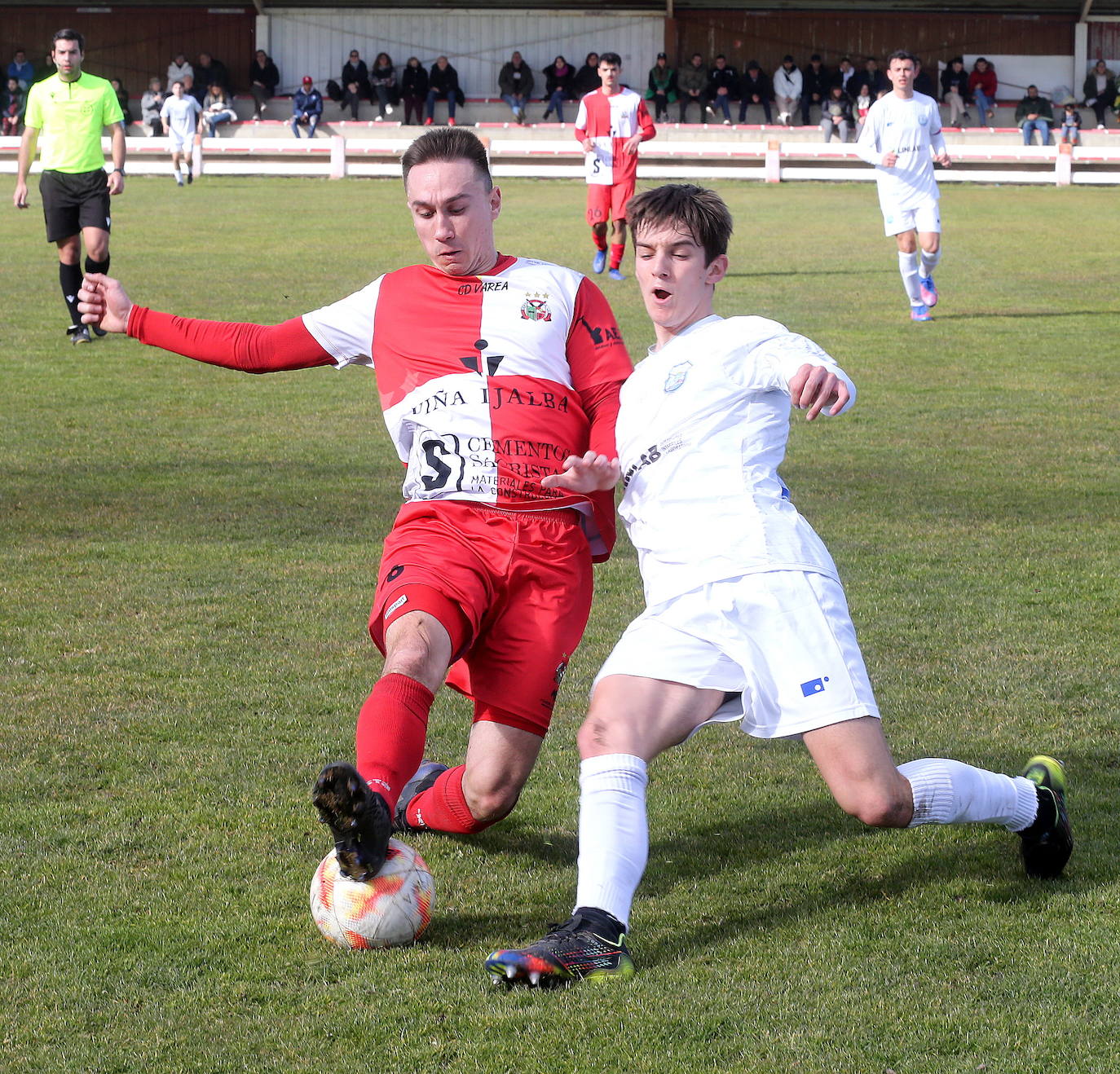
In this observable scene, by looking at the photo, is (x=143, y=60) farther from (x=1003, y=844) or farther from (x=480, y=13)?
(x=1003, y=844)

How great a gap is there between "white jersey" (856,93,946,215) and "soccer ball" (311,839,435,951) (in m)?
11.1

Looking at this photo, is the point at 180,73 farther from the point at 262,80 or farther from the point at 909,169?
the point at 909,169

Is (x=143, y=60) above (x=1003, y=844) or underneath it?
above

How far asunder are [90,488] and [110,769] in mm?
3902

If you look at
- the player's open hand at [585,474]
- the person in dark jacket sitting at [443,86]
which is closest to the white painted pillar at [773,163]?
the person in dark jacket sitting at [443,86]

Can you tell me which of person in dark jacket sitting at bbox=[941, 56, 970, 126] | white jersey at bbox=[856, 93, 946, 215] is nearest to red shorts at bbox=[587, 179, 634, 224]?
white jersey at bbox=[856, 93, 946, 215]

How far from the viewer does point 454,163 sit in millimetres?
4223

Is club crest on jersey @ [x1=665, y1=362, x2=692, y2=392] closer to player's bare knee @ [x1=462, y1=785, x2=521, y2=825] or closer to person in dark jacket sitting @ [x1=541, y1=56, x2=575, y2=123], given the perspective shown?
player's bare knee @ [x1=462, y1=785, x2=521, y2=825]

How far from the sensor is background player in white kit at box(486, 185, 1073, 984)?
3445 millimetres

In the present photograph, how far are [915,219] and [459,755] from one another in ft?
33.5

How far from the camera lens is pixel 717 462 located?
12.2 ft

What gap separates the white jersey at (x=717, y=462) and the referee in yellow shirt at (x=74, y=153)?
9395 millimetres

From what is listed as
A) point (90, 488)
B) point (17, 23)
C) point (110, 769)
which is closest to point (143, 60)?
point (17, 23)

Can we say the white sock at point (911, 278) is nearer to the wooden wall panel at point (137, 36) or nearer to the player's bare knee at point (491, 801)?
the player's bare knee at point (491, 801)
